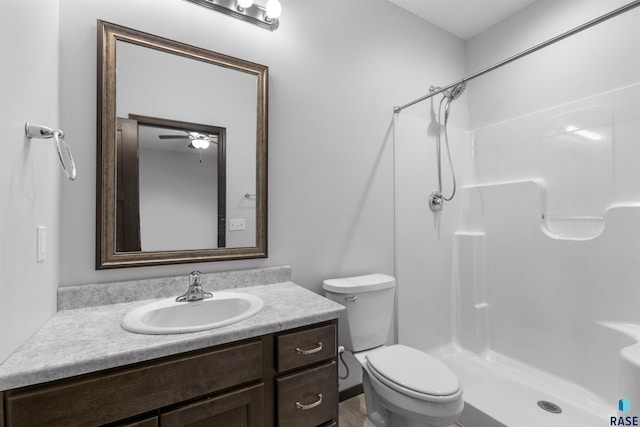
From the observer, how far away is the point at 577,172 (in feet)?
6.09

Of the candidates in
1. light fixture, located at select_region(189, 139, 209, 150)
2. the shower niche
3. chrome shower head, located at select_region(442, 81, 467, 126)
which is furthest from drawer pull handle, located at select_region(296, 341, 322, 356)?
chrome shower head, located at select_region(442, 81, 467, 126)

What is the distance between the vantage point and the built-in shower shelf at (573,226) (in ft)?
5.84

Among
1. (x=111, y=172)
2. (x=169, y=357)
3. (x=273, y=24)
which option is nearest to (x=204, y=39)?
(x=273, y=24)

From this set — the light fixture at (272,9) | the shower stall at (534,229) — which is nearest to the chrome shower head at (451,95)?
the shower stall at (534,229)

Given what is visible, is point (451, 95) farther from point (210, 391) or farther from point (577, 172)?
point (210, 391)

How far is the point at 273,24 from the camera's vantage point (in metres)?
1.58

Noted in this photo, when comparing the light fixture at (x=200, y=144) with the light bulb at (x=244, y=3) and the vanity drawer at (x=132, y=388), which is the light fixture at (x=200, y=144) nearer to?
the light bulb at (x=244, y=3)

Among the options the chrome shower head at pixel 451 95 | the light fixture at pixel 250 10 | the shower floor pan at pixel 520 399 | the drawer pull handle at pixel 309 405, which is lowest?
the shower floor pan at pixel 520 399

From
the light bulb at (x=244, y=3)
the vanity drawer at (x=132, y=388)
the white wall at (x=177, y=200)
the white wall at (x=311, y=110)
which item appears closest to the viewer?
the vanity drawer at (x=132, y=388)

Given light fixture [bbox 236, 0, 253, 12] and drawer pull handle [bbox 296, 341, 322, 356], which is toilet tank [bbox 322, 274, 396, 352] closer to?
drawer pull handle [bbox 296, 341, 322, 356]

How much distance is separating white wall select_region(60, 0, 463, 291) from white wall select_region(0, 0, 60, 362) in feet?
0.29

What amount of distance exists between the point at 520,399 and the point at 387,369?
100cm

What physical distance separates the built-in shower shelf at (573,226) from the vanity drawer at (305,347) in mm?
1697

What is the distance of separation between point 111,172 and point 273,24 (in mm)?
1090
